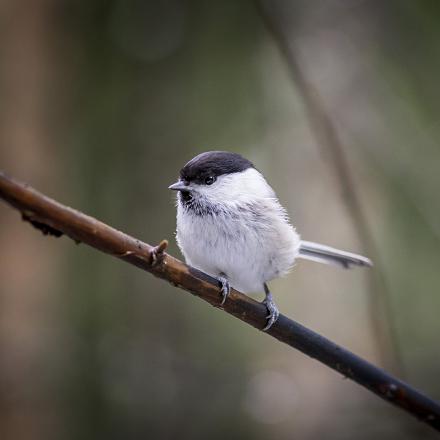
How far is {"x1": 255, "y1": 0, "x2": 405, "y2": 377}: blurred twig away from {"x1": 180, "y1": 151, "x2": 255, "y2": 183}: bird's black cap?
1.00 ft

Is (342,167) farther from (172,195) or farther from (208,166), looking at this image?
(172,195)

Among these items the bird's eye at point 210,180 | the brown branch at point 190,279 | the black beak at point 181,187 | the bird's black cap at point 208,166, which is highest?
the bird's black cap at point 208,166

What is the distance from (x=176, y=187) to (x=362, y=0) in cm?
153

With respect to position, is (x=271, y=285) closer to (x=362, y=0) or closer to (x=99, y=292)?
(x=99, y=292)

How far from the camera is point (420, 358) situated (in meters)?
2.75

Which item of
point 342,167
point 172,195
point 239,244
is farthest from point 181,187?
point 172,195

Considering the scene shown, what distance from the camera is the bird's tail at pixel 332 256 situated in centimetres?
204

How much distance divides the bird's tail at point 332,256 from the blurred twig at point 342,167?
77mm

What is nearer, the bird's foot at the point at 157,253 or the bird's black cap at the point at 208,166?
the bird's foot at the point at 157,253

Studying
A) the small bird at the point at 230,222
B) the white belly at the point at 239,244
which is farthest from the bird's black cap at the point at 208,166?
the white belly at the point at 239,244

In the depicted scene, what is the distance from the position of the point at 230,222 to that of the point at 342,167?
0.41 meters

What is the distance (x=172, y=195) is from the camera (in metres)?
2.61

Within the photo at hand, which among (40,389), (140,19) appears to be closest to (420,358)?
(40,389)

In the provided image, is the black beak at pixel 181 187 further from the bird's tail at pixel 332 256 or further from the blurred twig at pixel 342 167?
the bird's tail at pixel 332 256
